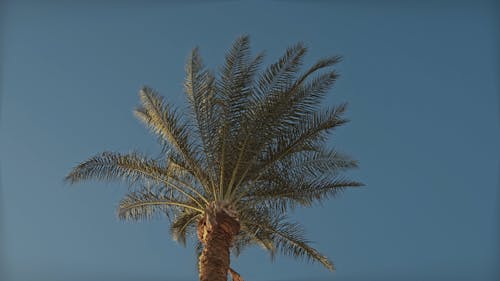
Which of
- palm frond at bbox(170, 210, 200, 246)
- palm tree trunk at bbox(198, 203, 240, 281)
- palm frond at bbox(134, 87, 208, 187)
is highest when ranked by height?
palm frond at bbox(134, 87, 208, 187)

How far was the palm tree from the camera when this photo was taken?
501 inches

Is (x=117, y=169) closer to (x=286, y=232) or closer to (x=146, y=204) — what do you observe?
(x=146, y=204)

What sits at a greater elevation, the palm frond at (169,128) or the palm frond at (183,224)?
the palm frond at (169,128)

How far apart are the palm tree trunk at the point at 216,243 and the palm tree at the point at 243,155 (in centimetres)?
27

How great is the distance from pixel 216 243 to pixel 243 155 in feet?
6.67

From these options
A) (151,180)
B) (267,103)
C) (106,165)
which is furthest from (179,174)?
(267,103)

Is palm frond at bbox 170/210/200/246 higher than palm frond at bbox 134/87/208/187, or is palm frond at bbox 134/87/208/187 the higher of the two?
palm frond at bbox 134/87/208/187

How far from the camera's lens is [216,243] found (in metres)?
11.9

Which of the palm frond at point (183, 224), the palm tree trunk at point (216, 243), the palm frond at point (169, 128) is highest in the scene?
the palm frond at point (169, 128)

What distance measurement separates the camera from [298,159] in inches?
524

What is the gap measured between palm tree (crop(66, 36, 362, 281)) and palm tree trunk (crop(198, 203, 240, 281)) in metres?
0.27

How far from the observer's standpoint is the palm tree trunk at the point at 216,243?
455 inches

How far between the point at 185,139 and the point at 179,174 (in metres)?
0.86

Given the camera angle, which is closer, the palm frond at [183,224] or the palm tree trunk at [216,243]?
the palm tree trunk at [216,243]
